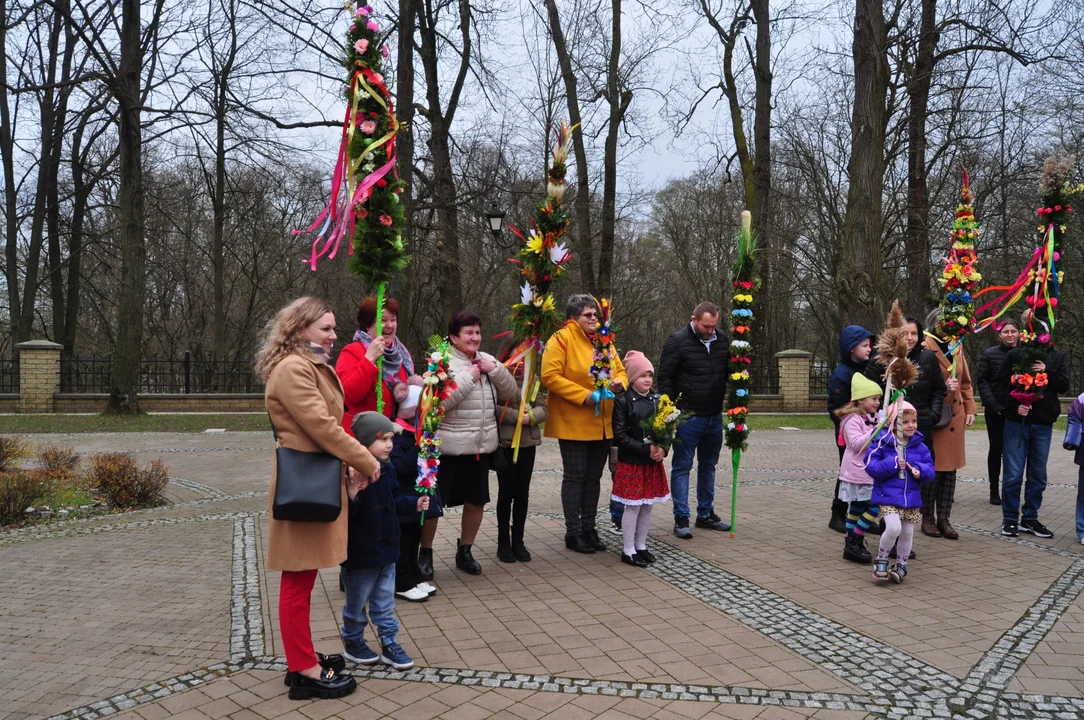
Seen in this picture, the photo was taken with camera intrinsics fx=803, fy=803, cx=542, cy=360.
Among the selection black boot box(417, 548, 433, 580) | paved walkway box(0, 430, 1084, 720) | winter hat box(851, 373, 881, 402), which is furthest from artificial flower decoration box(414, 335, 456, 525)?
winter hat box(851, 373, 881, 402)

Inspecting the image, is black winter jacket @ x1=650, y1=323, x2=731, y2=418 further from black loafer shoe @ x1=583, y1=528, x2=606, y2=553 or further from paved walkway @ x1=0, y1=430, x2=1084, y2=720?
black loafer shoe @ x1=583, y1=528, x2=606, y2=553

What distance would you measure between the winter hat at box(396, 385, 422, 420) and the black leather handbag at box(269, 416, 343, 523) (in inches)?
57.7

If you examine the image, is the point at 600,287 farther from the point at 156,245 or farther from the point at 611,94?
the point at 156,245

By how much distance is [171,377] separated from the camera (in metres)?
22.2

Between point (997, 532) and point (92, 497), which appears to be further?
point (92, 497)

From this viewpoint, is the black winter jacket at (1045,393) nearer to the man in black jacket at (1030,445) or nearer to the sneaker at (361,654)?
the man in black jacket at (1030,445)

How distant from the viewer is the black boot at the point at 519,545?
6355 millimetres

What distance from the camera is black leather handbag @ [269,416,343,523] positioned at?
358cm

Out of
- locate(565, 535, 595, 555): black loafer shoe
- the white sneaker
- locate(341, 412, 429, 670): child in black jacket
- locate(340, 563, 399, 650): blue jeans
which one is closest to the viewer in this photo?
locate(341, 412, 429, 670): child in black jacket

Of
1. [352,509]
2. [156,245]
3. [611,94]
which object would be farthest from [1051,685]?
[156,245]

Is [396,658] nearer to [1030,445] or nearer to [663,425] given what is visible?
[663,425]

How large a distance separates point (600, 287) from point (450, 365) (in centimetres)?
1612

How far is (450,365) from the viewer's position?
5578 mm

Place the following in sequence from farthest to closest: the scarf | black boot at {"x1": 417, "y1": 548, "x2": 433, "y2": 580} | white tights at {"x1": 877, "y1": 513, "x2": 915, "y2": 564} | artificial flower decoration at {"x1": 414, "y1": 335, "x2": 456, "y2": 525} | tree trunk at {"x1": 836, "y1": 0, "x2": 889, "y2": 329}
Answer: tree trunk at {"x1": 836, "y1": 0, "x2": 889, "y2": 329}
black boot at {"x1": 417, "y1": 548, "x2": 433, "y2": 580}
white tights at {"x1": 877, "y1": 513, "x2": 915, "y2": 564}
artificial flower decoration at {"x1": 414, "y1": 335, "x2": 456, "y2": 525}
the scarf
